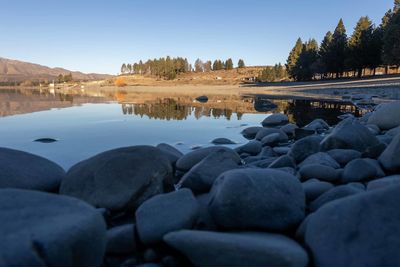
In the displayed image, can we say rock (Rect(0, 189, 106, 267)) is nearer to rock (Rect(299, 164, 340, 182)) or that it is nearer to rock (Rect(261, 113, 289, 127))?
rock (Rect(299, 164, 340, 182))

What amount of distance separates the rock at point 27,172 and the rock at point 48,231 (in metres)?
1.43

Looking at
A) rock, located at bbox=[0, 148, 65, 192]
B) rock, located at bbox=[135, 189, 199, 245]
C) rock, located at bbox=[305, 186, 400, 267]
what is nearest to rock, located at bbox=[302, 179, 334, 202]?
rock, located at bbox=[305, 186, 400, 267]

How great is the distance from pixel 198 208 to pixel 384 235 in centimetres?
152

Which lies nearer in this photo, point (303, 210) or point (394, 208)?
point (394, 208)

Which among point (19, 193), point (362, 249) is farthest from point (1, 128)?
point (362, 249)

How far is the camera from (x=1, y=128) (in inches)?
438

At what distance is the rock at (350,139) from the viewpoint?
5.75m

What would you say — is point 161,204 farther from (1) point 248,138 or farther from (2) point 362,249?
(1) point 248,138

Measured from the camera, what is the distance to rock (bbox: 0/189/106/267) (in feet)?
6.59

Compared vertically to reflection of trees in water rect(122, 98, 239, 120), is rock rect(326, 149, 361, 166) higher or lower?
higher

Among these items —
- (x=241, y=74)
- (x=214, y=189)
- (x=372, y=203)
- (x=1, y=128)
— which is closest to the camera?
(x=372, y=203)

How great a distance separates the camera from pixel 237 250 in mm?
2365

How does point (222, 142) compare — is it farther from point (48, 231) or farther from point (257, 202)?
point (48, 231)

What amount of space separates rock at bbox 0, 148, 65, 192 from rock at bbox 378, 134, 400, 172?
13.5ft
